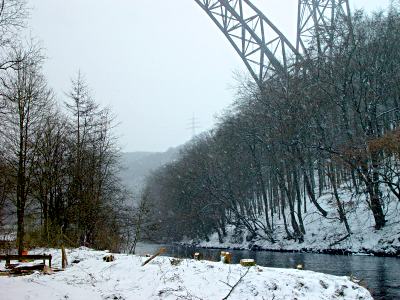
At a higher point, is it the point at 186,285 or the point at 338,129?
the point at 338,129

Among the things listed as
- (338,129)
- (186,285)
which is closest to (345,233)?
(338,129)

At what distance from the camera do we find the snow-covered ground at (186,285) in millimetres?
8477

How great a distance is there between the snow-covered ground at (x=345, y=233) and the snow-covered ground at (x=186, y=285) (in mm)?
12382

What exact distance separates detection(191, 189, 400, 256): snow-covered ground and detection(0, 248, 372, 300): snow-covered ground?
40.6 feet

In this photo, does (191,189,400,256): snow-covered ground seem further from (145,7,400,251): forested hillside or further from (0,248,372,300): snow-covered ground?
(0,248,372,300): snow-covered ground

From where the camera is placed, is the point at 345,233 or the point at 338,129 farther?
the point at 338,129

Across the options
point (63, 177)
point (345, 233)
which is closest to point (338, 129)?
point (345, 233)

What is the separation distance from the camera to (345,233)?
82.0 feet

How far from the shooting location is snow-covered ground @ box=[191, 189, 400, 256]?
21.7m

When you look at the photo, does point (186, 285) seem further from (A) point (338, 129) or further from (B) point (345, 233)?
(A) point (338, 129)

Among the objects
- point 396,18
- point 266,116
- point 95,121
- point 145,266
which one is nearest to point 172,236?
point 266,116

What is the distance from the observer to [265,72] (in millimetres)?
28750

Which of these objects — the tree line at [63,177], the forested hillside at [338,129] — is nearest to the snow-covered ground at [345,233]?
the forested hillside at [338,129]

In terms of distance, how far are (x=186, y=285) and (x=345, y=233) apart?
18235 mm
